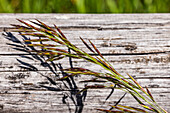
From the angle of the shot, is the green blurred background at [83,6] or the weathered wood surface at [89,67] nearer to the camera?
the weathered wood surface at [89,67]

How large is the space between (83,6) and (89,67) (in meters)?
→ 0.67

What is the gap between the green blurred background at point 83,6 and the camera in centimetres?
165

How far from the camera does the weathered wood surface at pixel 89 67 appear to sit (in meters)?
1.21

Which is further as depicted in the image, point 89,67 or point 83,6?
point 83,6

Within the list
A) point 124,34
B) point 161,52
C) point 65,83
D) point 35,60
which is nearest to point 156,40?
point 161,52

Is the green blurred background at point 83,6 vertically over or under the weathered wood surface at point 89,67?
over

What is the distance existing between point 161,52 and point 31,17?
3.01ft

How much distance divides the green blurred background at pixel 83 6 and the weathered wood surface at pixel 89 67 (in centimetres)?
46

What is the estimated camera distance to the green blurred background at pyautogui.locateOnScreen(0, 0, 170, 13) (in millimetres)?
1653

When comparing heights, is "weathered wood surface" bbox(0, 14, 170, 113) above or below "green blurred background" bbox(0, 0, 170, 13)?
below

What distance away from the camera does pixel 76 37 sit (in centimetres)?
125

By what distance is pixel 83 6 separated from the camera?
164 centimetres

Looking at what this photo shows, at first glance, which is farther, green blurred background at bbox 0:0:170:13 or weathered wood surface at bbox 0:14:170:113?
green blurred background at bbox 0:0:170:13

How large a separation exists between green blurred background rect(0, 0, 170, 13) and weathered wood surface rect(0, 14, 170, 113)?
455 mm
